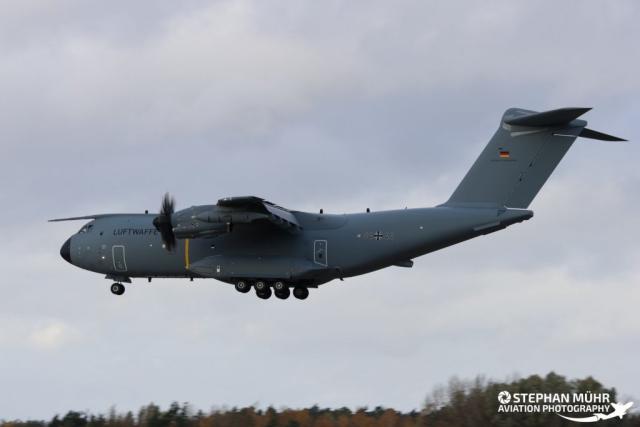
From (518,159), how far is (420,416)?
8.12 metres

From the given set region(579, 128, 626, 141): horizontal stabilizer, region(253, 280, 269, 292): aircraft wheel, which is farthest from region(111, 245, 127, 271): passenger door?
region(579, 128, 626, 141): horizontal stabilizer

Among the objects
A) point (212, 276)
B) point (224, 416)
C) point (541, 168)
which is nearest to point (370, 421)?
point (224, 416)

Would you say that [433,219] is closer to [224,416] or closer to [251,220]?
[251,220]

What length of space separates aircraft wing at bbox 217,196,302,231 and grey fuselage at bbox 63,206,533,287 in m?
0.40

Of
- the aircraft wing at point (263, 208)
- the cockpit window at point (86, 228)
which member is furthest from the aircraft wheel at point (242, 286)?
the cockpit window at point (86, 228)

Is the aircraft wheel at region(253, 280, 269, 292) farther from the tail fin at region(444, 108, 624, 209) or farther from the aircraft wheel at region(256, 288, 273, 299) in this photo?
the tail fin at region(444, 108, 624, 209)

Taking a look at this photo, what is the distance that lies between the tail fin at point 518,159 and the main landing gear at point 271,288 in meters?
4.63

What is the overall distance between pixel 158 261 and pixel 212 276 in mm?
1585

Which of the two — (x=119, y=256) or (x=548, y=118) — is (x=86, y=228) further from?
(x=548, y=118)

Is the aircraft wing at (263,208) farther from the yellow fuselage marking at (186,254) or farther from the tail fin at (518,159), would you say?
the tail fin at (518,159)

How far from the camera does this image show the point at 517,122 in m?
35.2

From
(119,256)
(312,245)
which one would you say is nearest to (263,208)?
(312,245)

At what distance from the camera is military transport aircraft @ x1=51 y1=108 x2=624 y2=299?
35.3 m

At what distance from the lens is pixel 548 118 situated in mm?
34562
